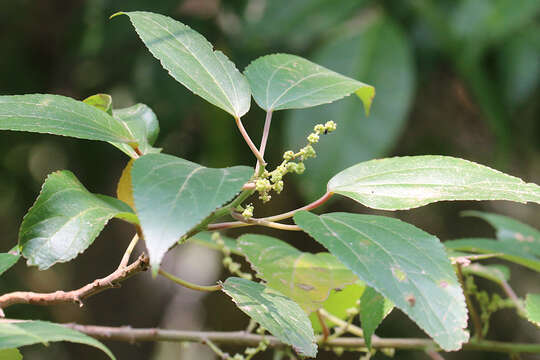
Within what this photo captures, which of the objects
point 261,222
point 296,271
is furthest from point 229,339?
point 261,222

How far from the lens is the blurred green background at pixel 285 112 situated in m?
1.41

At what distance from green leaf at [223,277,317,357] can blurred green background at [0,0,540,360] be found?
90 cm

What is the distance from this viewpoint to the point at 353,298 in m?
0.63

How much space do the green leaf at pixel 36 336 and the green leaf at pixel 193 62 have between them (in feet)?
0.63

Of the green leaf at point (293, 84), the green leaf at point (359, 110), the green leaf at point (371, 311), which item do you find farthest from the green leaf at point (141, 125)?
the green leaf at point (359, 110)

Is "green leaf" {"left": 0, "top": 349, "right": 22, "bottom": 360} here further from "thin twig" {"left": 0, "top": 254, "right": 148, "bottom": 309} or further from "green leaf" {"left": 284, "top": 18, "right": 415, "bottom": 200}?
"green leaf" {"left": 284, "top": 18, "right": 415, "bottom": 200}

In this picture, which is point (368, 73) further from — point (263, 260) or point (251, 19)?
point (263, 260)

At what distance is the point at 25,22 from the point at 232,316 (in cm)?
111

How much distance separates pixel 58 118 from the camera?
1.40 ft

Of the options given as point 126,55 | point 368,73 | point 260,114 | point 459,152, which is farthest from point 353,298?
point 459,152

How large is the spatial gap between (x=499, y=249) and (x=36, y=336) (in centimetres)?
45

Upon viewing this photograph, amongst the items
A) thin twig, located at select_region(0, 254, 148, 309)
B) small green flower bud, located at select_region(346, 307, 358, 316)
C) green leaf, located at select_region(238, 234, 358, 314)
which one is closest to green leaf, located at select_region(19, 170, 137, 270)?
thin twig, located at select_region(0, 254, 148, 309)

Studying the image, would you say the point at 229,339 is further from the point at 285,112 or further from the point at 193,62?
the point at 285,112

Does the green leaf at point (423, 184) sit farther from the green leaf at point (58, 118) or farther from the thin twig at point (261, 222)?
the green leaf at point (58, 118)
